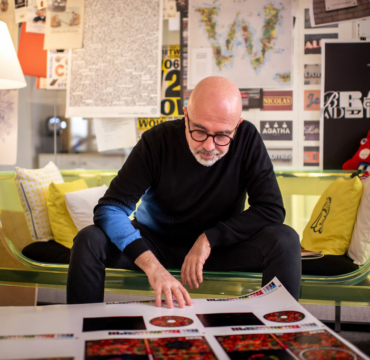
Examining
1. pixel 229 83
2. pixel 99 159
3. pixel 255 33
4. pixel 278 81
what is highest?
pixel 255 33

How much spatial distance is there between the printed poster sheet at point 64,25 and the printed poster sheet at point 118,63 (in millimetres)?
45

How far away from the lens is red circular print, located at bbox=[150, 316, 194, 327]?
0.82m

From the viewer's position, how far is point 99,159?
247 centimetres

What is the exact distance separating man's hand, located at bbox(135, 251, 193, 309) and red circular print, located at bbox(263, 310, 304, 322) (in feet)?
0.64

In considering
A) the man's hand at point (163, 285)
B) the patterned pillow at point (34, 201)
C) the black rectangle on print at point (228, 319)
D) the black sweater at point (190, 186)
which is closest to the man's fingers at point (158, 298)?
the man's hand at point (163, 285)

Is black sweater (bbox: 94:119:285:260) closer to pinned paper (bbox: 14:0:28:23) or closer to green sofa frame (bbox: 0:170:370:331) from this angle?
green sofa frame (bbox: 0:170:370:331)

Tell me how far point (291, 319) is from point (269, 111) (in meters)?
1.59

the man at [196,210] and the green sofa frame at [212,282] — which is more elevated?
the man at [196,210]

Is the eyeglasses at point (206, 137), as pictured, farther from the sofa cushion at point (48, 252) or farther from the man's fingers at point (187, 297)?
the sofa cushion at point (48, 252)

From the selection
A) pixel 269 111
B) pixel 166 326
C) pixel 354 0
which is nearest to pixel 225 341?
pixel 166 326

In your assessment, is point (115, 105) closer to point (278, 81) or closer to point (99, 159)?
point (99, 159)

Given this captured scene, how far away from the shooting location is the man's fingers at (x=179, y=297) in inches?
37.4

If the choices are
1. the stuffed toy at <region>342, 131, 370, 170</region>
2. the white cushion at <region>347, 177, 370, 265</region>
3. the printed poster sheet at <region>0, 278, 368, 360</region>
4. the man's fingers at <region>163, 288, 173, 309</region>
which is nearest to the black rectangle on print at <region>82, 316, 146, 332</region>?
the printed poster sheet at <region>0, 278, 368, 360</region>

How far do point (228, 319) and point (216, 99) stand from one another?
0.64m
